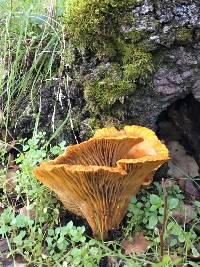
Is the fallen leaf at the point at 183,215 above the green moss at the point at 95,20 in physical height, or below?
below

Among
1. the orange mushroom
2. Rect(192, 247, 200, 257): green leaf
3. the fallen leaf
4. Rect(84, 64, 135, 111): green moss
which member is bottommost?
Rect(192, 247, 200, 257): green leaf

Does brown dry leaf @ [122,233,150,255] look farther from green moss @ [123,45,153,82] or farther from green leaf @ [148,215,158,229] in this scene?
→ green moss @ [123,45,153,82]

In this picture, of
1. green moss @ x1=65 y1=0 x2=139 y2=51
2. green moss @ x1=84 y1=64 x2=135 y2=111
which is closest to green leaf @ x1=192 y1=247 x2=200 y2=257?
green moss @ x1=84 y1=64 x2=135 y2=111

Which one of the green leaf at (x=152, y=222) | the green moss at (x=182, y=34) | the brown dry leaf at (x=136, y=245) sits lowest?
the brown dry leaf at (x=136, y=245)

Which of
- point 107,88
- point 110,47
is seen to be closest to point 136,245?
point 107,88

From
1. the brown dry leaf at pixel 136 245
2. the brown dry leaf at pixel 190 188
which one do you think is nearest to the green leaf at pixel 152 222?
the brown dry leaf at pixel 136 245

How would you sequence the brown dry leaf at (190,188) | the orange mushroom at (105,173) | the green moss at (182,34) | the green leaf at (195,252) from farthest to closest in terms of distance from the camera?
the brown dry leaf at (190,188), the green moss at (182,34), the green leaf at (195,252), the orange mushroom at (105,173)

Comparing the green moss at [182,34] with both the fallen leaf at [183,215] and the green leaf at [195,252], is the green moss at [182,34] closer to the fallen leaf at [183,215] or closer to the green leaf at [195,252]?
the fallen leaf at [183,215]
